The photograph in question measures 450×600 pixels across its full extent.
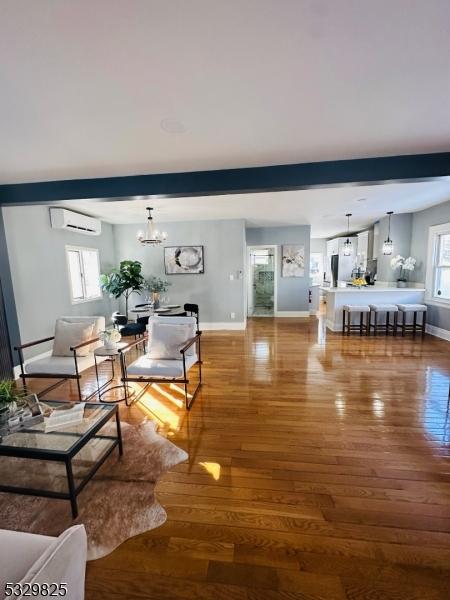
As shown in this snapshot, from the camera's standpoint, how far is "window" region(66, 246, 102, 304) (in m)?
5.05

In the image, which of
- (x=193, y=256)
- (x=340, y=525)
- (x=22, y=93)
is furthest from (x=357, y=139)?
(x=193, y=256)

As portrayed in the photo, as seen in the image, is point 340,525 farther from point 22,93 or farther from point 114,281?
point 114,281

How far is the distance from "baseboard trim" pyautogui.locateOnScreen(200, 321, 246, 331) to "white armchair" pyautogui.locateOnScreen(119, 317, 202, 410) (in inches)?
113

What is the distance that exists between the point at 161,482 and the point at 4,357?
3078 millimetres

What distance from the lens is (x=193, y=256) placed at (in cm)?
600

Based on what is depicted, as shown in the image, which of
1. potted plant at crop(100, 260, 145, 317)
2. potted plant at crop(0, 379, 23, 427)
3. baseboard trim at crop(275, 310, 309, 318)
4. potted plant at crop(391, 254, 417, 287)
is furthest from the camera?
baseboard trim at crop(275, 310, 309, 318)

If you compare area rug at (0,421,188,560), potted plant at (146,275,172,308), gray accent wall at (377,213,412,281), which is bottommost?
area rug at (0,421,188,560)

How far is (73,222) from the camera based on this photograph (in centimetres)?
466

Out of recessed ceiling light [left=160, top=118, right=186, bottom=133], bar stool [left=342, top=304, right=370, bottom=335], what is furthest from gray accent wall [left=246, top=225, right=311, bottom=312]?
recessed ceiling light [left=160, top=118, right=186, bottom=133]

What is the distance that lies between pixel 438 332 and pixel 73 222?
7.37 metres

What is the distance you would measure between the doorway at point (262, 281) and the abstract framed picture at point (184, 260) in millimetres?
1968

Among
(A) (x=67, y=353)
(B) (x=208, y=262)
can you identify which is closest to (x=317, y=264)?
(B) (x=208, y=262)

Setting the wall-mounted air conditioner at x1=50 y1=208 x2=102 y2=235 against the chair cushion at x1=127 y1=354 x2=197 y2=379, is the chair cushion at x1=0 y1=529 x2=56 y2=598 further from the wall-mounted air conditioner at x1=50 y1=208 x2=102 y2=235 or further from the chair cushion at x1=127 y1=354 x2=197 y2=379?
the wall-mounted air conditioner at x1=50 y1=208 x2=102 y2=235

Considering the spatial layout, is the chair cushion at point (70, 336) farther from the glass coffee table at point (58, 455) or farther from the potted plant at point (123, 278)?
the potted plant at point (123, 278)
